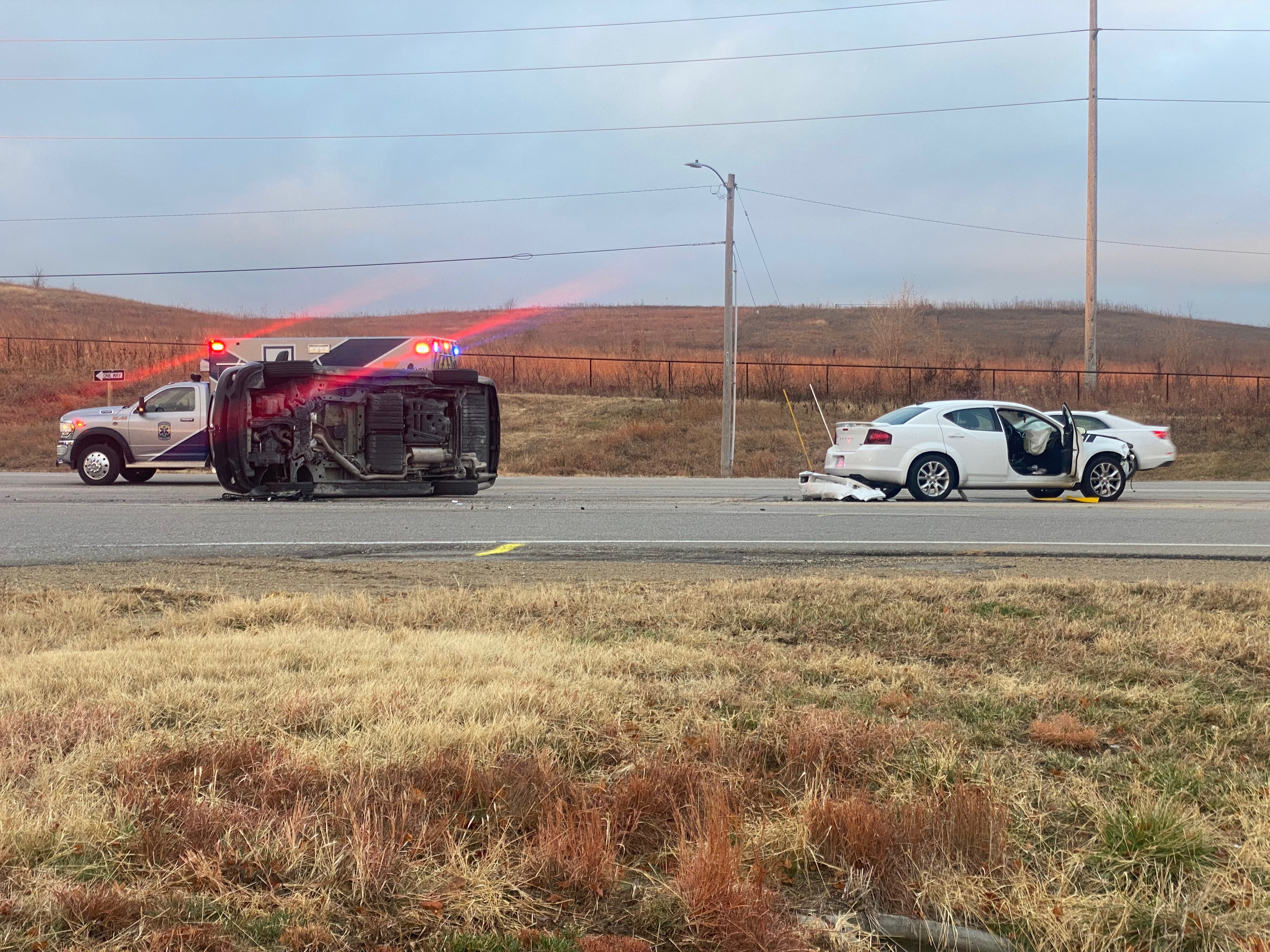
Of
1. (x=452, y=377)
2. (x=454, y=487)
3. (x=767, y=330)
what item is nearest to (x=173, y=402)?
(x=454, y=487)

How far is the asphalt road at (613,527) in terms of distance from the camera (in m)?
9.54

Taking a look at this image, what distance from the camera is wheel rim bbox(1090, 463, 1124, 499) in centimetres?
1605

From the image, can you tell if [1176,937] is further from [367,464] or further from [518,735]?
[367,464]

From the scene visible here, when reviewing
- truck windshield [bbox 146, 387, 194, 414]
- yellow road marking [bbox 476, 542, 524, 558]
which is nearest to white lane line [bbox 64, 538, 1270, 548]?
yellow road marking [bbox 476, 542, 524, 558]

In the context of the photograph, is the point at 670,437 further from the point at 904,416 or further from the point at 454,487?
the point at 454,487

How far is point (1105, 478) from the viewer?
16.0 metres

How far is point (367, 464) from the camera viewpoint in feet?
48.8

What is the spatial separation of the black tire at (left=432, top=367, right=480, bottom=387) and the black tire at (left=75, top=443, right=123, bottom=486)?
888 centimetres

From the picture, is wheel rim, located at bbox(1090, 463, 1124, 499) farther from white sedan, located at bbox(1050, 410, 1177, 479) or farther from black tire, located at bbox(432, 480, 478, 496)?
black tire, located at bbox(432, 480, 478, 496)

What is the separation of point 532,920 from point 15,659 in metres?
3.40

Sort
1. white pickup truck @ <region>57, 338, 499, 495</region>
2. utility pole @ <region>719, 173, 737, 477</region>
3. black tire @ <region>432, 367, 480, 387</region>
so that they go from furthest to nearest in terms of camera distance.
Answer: utility pole @ <region>719, 173, 737, 477</region>
black tire @ <region>432, 367, 480, 387</region>
white pickup truck @ <region>57, 338, 499, 495</region>

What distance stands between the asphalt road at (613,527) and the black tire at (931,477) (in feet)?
1.19

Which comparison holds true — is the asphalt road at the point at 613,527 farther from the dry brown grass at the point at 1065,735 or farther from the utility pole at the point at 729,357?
the utility pole at the point at 729,357

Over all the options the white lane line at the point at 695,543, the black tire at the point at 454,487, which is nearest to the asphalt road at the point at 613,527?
the white lane line at the point at 695,543
